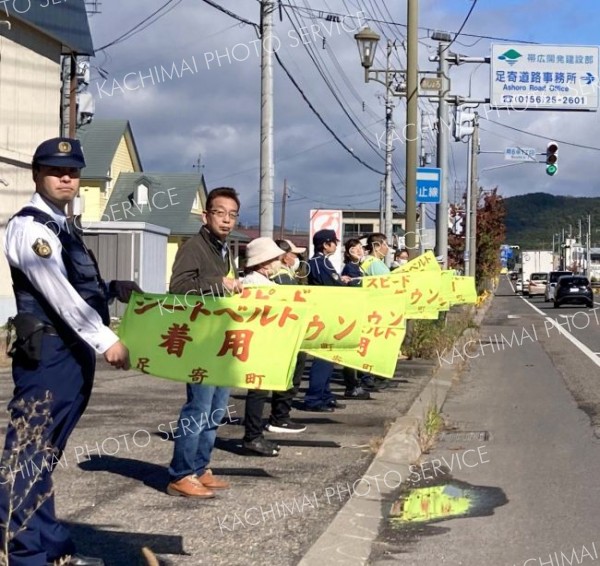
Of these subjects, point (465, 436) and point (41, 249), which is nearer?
point (41, 249)

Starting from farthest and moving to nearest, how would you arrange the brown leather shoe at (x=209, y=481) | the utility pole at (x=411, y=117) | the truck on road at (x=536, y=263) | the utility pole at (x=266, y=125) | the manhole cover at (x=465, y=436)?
1. the truck on road at (x=536, y=263)
2. the utility pole at (x=411, y=117)
3. the utility pole at (x=266, y=125)
4. the manhole cover at (x=465, y=436)
5. the brown leather shoe at (x=209, y=481)

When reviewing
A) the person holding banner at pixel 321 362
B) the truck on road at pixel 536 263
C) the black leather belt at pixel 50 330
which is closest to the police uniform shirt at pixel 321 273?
the person holding banner at pixel 321 362

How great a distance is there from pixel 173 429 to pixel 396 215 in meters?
Result: 84.6

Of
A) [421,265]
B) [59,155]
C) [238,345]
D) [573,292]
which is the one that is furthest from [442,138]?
[573,292]

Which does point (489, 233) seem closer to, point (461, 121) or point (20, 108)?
point (461, 121)

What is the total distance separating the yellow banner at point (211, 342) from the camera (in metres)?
5.83

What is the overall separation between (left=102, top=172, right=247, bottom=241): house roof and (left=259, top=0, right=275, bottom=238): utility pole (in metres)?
28.7

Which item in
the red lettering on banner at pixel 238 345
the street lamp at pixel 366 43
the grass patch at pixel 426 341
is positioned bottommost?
the grass patch at pixel 426 341

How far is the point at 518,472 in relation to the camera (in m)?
8.27

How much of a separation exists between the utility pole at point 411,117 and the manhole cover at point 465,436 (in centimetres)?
839

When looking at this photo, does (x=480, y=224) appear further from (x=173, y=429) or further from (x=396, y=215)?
(x=173, y=429)

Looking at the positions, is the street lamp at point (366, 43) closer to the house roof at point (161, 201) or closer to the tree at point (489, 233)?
the house roof at point (161, 201)

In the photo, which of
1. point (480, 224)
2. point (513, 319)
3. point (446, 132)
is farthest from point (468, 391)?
point (480, 224)

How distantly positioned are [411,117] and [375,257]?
17.9 feet
